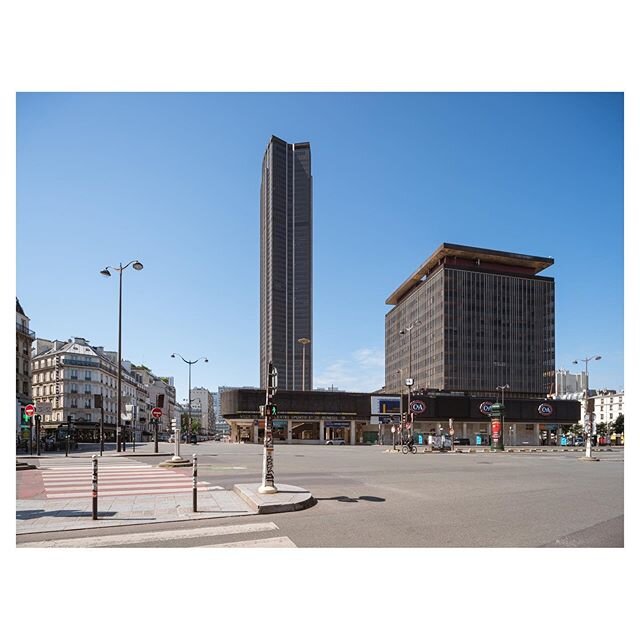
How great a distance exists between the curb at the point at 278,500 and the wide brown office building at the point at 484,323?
99869 mm

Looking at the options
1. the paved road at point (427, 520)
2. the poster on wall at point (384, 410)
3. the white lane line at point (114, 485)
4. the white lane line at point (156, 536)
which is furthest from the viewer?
the poster on wall at point (384, 410)

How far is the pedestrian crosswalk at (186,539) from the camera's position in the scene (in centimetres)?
834

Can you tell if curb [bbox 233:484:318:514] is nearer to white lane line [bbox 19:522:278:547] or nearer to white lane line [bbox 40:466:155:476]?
white lane line [bbox 19:522:278:547]

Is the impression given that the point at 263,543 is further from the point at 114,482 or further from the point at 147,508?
the point at 114,482

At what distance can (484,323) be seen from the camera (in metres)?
118

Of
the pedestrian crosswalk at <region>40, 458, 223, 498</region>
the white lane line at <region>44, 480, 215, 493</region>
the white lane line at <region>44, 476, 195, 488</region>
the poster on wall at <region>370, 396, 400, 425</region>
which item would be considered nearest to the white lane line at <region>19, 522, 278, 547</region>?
the pedestrian crosswalk at <region>40, 458, 223, 498</region>

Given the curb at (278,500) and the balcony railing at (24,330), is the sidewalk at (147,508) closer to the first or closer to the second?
the curb at (278,500)

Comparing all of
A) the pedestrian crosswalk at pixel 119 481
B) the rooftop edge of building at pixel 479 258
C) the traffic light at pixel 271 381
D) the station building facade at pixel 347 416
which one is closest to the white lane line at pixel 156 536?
the traffic light at pixel 271 381

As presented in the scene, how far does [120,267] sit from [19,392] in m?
33.4

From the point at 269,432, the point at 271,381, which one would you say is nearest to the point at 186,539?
the point at 269,432

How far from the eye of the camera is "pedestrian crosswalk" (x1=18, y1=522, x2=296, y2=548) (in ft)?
27.3

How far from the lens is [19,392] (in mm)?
57375

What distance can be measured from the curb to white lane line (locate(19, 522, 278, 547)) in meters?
1.37
